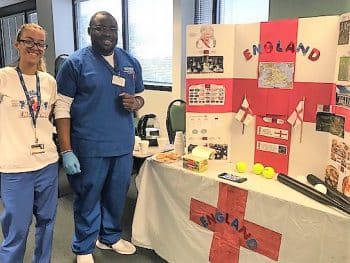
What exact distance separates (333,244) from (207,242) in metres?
0.66

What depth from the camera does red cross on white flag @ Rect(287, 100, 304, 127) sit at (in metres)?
1.60

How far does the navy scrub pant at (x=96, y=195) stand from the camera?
192 cm

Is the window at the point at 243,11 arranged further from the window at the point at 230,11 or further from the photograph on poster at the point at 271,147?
the photograph on poster at the point at 271,147

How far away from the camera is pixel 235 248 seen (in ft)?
5.47

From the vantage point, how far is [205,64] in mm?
1858

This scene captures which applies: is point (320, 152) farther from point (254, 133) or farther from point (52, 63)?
point (52, 63)

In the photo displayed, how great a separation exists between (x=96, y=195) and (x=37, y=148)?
53cm

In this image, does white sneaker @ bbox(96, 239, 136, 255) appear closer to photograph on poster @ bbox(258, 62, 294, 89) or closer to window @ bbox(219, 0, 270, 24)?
photograph on poster @ bbox(258, 62, 294, 89)

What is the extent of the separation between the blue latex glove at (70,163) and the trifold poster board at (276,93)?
654mm

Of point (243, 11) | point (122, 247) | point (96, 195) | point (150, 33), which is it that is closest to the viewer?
point (96, 195)

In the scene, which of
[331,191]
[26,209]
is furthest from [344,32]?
[26,209]

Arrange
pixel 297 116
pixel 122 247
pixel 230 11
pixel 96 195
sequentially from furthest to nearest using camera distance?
pixel 230 11
pixel 122 247
pixel 96 195
pixel 297 116

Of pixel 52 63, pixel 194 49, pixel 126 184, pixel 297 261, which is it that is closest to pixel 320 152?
pixel 297 261

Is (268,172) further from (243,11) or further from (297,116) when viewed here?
(243,11)
